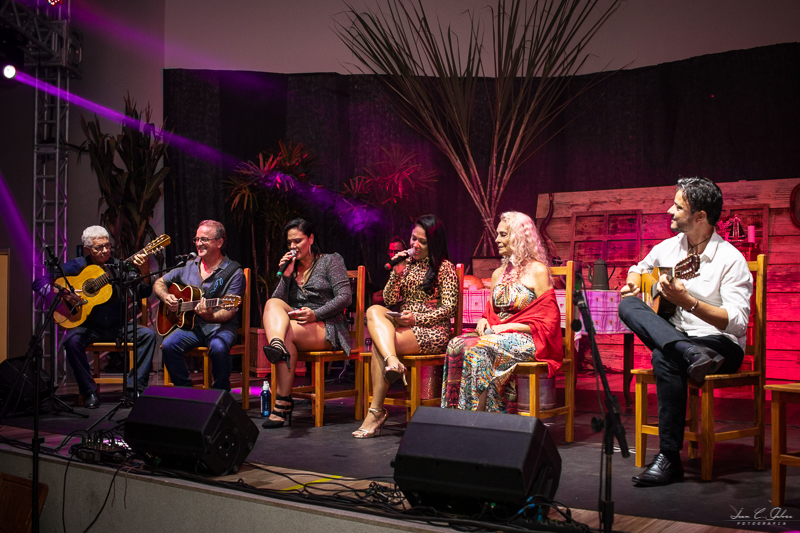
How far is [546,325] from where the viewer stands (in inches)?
141

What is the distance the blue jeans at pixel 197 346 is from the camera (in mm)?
4449

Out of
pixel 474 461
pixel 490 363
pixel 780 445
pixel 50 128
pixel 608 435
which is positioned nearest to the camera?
pixel 608 435

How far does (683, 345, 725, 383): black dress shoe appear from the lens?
2787 millimetres

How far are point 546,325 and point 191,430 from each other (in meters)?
1.77

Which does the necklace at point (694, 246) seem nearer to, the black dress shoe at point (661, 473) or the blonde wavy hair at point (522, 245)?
the blonde wavy hair at point (522, 245)

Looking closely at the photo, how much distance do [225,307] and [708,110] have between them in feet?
14.9

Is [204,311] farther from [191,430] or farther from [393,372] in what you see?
[191,430]

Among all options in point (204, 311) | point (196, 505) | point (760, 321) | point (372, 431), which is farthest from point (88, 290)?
point (760, 321)

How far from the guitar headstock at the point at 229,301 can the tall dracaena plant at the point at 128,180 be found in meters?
2.35

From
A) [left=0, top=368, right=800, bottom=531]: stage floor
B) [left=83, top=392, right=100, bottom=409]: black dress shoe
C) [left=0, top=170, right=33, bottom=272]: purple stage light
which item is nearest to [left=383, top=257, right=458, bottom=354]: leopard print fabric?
[left=0, top=368, right=800, bottom=531]: stage floor

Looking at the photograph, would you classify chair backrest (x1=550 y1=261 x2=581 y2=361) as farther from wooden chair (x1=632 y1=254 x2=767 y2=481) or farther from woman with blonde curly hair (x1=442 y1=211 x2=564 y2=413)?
wooden chair (x1=632 y1=254 x2=767 y2=481)

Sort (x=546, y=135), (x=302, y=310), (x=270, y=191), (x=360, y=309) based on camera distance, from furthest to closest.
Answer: (x=546, y=135) < (x=270, y=191) < (x=360, y=309) < (x=302, y=310)

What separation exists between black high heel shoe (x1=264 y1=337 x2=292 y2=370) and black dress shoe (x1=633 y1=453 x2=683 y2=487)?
1980 mm

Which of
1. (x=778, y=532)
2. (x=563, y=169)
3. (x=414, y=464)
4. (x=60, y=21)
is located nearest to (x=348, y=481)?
(x=414, y=464)
